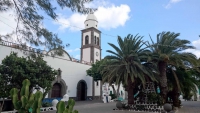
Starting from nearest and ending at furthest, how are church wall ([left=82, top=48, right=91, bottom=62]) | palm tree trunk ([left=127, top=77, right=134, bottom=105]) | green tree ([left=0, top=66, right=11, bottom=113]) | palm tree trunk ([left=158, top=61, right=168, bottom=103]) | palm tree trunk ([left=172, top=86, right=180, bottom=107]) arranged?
green tree ([left=0, top=66, right=11, bottom=113]) < palm tree trunk ([left=158, top=61, right=168, bottom=103]) < palm tree trunk ([left=127, top=77, right=134, bottom=105]) < palm tree trunk ([left=172, top=86, right=180, bottom=107]) < church wall ([left=82, top=48, right=91, bottom=62])

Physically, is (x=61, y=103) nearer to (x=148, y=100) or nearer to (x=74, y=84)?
(x=148, y=100)

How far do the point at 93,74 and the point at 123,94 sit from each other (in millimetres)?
13462

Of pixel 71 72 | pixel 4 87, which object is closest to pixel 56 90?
pixel 71 72

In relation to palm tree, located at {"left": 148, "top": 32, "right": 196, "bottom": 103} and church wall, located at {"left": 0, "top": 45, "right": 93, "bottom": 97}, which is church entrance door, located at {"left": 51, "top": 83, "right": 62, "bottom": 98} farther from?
palm tree, located at {"left": 148, "top": 32, "right": 196, "bottom": 103}

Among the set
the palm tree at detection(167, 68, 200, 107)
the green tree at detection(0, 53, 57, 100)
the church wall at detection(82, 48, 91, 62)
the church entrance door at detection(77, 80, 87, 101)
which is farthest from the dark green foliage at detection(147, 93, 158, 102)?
the church wall at detection(82, 48, 91, 62)

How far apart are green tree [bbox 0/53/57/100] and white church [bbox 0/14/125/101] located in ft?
14.8

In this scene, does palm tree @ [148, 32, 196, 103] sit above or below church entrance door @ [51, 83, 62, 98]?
above

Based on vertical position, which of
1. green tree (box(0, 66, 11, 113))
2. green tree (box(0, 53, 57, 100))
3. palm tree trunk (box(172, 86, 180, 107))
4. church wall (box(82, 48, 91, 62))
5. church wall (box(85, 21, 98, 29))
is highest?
church wall (box(85, 21, 98, 29))

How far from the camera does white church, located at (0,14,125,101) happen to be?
25.0 m

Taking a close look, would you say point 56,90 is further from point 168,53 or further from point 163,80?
point 168,53

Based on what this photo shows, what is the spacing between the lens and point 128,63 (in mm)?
15047

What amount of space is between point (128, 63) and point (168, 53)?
3.53m

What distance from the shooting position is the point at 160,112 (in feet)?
47.1

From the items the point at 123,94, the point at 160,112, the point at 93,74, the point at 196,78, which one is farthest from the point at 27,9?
the point at 123,94
